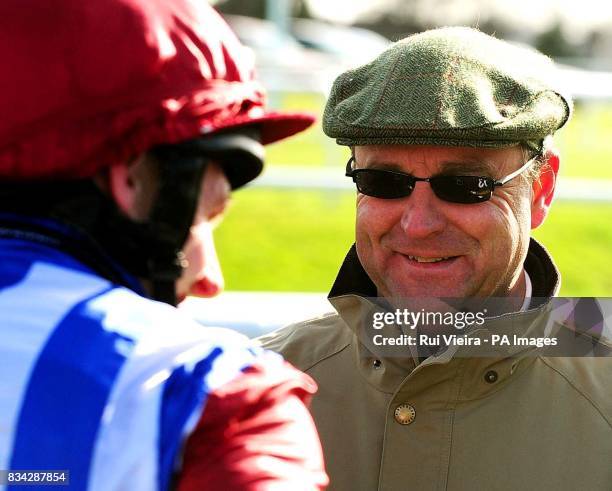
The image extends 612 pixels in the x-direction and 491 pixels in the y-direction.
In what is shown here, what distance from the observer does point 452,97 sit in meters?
2.47

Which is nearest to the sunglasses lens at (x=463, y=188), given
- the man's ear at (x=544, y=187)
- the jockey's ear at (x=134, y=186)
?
the man's ear at (x=544, y=187)

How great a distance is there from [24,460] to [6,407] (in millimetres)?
77

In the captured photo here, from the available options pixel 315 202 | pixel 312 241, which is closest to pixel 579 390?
pixel 312 241

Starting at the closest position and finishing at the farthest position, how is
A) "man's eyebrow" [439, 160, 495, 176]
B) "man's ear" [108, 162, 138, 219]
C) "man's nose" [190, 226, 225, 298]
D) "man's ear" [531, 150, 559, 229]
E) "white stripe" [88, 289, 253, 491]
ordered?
"white stripe" [88, 289, 253, 491] → "man's ear" [108, 162, 138, 219] → "man's nose" [190, 226, 225, 298] → "man's eyebrow" [439, 160, 495, 176] → "man's ear" [531, 150, 559, 229]

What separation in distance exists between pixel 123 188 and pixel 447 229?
1316mm

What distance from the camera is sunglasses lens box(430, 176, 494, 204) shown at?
8.56ft

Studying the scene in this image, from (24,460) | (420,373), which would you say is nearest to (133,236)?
(24,460)

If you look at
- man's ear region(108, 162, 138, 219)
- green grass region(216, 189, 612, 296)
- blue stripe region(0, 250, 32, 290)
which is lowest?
green grass region(216, 189, 612, 296)

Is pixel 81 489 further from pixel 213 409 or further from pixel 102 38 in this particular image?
pixel 102 38

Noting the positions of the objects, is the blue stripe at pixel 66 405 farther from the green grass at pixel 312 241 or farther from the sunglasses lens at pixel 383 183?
the green grass at pixel 312 241

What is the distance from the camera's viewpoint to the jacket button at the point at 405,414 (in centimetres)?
240

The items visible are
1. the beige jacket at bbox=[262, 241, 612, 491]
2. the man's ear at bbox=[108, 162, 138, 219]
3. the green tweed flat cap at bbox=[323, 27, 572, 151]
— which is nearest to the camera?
the man's ear at bbox=[108, 162, 138, 219]

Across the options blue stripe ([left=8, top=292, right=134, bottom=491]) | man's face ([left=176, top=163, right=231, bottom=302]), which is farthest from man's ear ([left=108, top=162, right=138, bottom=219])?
blue stripe ([left=8, top=292, right=134, bottom=491])

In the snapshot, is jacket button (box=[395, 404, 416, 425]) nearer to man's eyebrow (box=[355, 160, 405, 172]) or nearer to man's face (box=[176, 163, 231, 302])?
man's eyebrow (box=[355, 160, 405, 172])
